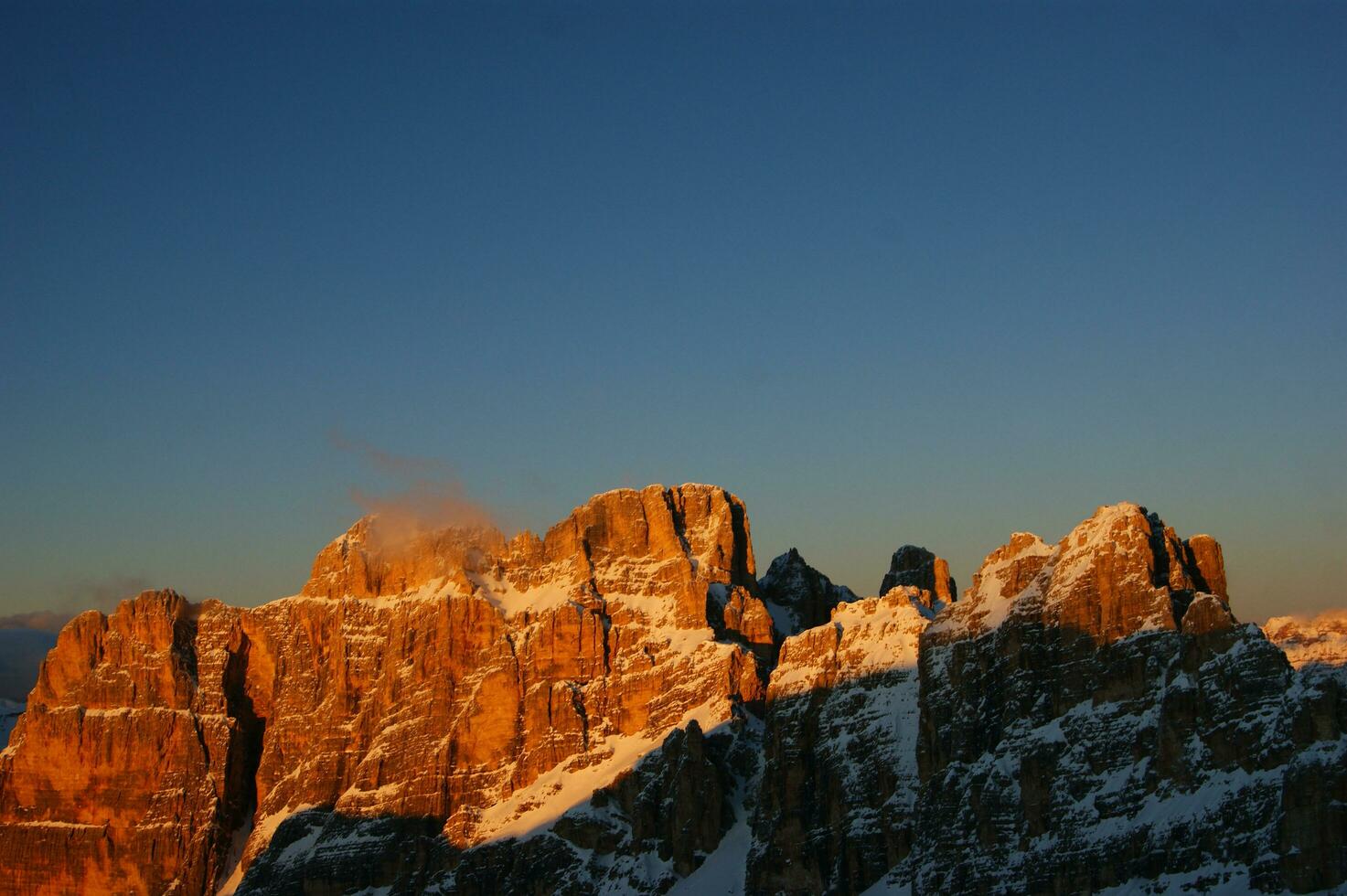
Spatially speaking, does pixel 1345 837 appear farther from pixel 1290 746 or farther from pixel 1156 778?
pixel 1156 778

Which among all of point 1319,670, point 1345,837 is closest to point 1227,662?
point 1319,670

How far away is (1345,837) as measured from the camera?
573ft

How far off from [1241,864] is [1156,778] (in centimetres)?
1612

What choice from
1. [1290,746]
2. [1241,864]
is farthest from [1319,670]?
[1241,864]

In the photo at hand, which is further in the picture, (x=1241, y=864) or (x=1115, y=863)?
(x=1115, y=863)

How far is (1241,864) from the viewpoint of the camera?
184 metres

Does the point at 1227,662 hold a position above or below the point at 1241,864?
above

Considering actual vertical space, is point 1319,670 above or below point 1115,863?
above

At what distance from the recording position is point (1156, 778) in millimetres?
198125

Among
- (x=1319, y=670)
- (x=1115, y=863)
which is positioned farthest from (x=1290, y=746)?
(x=1115, y=863)

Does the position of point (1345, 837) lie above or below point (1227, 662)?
below

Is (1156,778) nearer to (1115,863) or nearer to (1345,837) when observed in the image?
(1115,863)

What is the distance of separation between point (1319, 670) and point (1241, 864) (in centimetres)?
1952

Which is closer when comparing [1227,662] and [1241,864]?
[1241,864]
